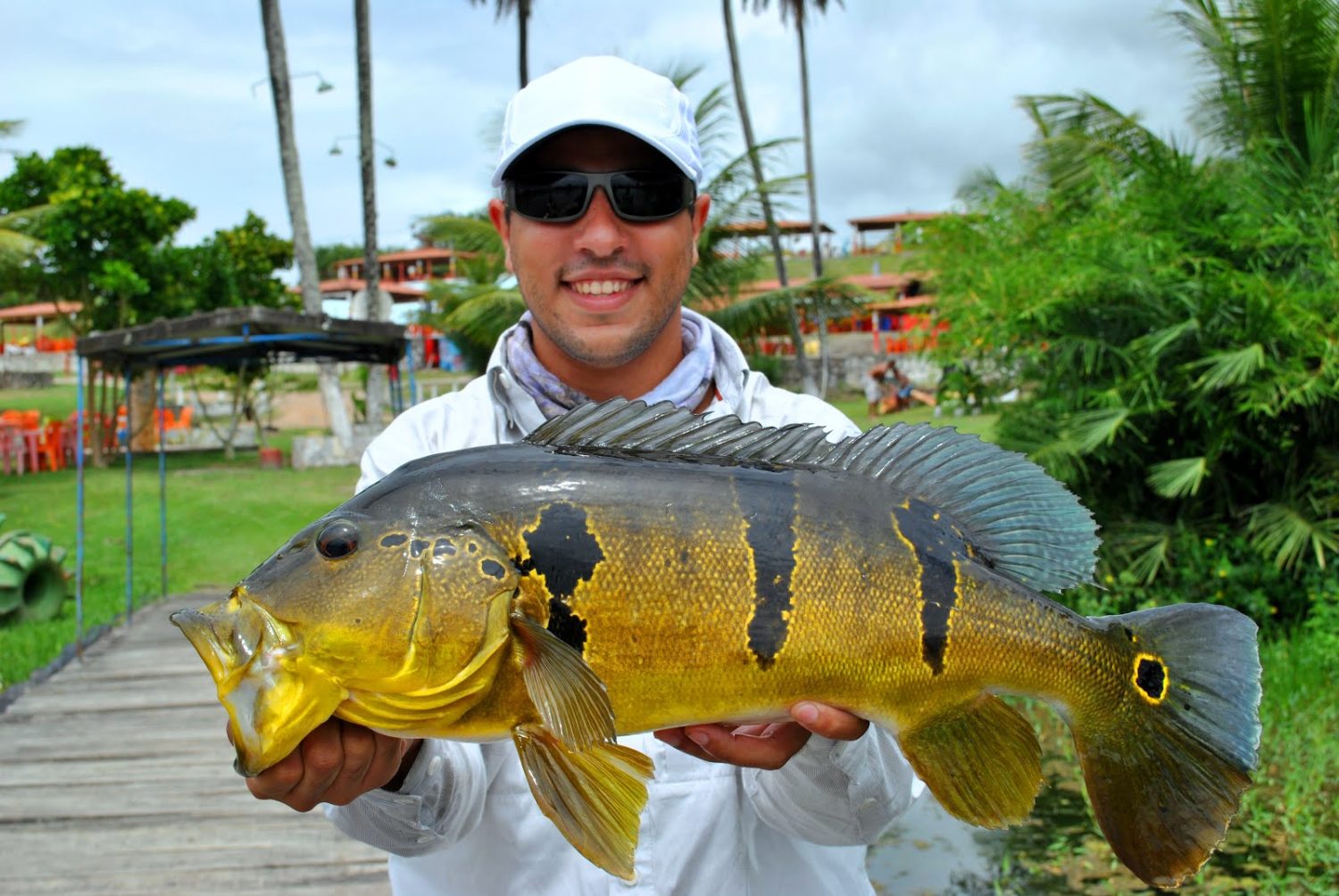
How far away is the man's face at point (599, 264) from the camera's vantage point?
234 cm

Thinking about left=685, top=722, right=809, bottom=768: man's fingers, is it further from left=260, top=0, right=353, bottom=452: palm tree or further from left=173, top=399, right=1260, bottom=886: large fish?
left=260, top=0, right=353, bottom=452: palm tree

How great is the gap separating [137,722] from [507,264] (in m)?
5.44

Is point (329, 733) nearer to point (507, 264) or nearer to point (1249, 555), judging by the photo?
point (507, 264)

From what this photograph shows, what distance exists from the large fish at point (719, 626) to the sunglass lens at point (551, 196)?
752mm

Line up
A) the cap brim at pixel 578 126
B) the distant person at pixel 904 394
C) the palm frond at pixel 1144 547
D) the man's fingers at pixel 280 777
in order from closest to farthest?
the man's fingers at pixel 280 777 < the cap brim at pixel 578 126 < the palm frond at pixel 1144 547 < the distant person at pixel 904 394

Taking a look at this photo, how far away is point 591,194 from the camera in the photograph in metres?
2.33

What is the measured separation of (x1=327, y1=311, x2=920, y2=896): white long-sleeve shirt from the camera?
204cm

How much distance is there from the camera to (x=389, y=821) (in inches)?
80.0

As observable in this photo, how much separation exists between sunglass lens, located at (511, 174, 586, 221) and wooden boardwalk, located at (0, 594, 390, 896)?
3221 millimetres

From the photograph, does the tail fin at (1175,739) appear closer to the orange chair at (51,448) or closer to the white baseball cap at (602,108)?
the white baseball cap at (602,108)

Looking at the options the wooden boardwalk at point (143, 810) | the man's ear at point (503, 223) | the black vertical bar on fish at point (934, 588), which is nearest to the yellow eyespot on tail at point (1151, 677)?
the black vertical bar on fish at point (934, 588)

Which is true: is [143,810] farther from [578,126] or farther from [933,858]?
[578,126]

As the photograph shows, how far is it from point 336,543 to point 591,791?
1.69ft

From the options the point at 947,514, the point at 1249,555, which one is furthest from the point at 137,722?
the point at 1249,555
